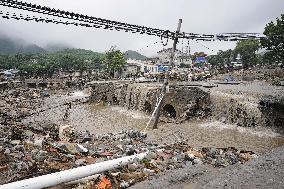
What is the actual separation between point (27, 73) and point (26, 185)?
2726 inches

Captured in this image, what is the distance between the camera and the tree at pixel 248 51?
6262 cm

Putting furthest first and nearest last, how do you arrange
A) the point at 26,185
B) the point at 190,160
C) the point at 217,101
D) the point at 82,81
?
the point at 82,81 → the point at 217,101 → the point at 190,160 → the point at 26,185

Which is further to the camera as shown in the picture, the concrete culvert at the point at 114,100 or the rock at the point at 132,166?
the concrete culvert at the point at 114,100

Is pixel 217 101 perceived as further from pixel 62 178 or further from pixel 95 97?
pixel 95 97

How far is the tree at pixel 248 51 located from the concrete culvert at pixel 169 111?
138ft

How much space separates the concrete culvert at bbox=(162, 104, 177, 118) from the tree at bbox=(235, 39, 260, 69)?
138 feet

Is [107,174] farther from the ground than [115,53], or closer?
closer

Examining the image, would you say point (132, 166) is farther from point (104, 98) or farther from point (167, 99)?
point (104, 98)

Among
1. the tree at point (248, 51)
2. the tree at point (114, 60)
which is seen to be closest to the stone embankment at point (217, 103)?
the tree at point (114, 60)

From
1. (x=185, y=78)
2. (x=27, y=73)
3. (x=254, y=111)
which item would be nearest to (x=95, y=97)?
(x=185, y=78)

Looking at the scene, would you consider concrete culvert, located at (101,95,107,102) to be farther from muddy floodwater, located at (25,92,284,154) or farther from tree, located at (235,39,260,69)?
tree, located at (235,39,260,69)

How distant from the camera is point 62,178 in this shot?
608cm

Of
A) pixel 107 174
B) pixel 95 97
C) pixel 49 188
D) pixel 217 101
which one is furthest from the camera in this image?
pixel 95 97

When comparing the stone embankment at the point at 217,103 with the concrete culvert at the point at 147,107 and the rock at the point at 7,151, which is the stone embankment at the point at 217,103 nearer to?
the concrete culvert at the point at 147,107
